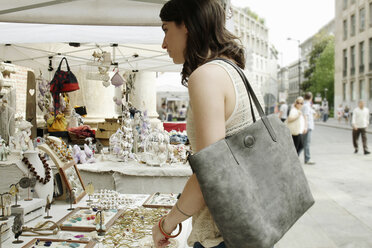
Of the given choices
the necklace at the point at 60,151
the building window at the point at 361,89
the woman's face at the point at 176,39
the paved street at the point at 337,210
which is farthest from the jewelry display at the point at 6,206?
the building window at the point at 361,89

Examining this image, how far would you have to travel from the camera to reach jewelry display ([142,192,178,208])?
262 centimetres

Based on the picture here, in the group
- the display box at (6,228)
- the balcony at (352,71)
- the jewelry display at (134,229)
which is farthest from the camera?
the balcony at (352,71)

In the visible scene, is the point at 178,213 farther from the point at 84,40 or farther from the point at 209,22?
the point at 84,40

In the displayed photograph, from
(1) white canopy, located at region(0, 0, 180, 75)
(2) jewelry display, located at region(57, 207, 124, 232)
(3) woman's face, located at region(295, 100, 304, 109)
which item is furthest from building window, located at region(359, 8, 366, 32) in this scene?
(2) jewelry display, located at region(57, 207, 124, 232)

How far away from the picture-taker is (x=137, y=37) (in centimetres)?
452

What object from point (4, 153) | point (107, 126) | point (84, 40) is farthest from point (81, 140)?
point (4, 153)

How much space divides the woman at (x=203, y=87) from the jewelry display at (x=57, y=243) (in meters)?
0.81

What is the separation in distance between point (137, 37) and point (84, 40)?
63 cm

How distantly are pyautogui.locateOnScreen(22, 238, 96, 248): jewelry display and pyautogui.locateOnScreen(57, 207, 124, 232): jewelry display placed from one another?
190mm

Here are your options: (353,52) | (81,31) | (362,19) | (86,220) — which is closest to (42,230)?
(86,220)

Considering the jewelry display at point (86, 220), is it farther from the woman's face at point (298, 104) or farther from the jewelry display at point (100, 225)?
the woman's face at point (298, 104)

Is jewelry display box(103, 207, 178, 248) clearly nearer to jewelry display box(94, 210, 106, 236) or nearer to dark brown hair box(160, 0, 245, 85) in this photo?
jewelry display box(94, 210, 106, 236)

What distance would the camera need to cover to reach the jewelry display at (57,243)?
6.01ft

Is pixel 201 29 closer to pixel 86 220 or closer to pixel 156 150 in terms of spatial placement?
pixel 86 220
